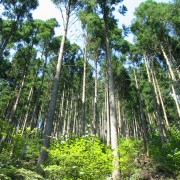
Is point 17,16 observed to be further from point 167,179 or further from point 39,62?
point 167,179

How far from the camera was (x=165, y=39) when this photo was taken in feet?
52.5

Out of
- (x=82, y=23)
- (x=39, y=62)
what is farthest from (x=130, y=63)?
(x=39, y=62)

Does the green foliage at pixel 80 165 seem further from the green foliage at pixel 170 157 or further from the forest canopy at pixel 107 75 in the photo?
the green foliage at pixel 170 157

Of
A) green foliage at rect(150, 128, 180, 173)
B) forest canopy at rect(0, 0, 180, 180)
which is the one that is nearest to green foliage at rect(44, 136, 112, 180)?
forest canopy at rect(0, 0, 180, 180)

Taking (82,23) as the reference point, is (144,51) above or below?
below

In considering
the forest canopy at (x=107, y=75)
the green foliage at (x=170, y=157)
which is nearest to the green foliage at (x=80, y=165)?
the forest canopy at (x=107, y=75)

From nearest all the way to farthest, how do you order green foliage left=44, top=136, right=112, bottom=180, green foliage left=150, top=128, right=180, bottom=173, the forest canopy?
green foliage left=44, top=136, right=112, bottom=180, the forest canopy, green foliage left=150, top=128, right=180, bottom=173

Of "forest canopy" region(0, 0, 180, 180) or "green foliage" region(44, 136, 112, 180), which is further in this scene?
"forest canopy" region(0, 0, 180, 180)

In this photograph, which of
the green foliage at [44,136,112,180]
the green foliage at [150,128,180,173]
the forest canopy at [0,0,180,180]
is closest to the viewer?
the green foliage at [44,136,112,180]

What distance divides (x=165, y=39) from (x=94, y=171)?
13.2m

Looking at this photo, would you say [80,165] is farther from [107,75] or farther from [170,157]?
[107,75]

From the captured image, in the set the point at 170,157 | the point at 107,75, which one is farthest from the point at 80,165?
the point at 107,75

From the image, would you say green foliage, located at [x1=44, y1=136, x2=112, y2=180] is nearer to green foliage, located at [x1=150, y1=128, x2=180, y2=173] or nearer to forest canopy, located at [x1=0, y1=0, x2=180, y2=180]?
forest canopy, located at [x1=0, y1=0, x2=180, y2=180]

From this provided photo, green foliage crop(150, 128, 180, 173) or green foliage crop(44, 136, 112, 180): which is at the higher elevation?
green foliage crop(150, 128, 180, 173)
